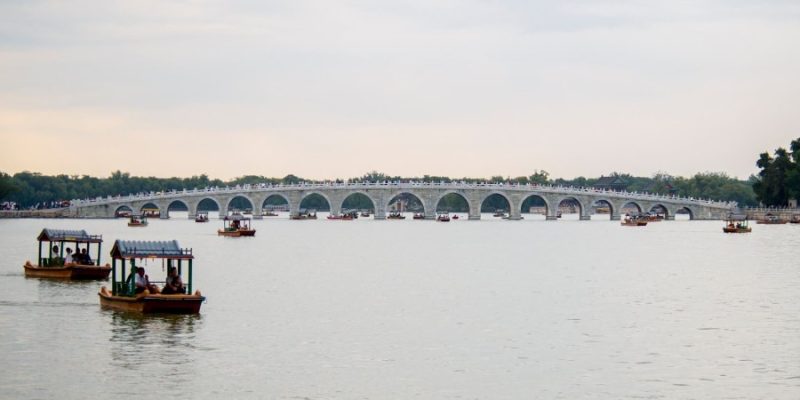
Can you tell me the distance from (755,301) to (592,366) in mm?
→ 14239

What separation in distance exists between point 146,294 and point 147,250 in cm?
181

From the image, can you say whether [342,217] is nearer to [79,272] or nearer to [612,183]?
[612,183]

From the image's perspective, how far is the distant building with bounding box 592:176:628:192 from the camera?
605 ft

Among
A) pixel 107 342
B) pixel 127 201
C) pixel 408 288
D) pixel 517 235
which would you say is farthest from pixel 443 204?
pixel 107 342

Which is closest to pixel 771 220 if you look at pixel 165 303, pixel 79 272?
pixel 79 272

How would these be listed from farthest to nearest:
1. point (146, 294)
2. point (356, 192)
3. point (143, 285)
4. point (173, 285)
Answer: point (356, 192), point (143, 285), point (173, 285), point (146, 294)

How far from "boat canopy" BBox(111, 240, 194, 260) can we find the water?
1.52 metres

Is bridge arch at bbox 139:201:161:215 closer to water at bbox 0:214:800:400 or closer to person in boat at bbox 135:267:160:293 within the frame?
water at bbox 0:214:800:400

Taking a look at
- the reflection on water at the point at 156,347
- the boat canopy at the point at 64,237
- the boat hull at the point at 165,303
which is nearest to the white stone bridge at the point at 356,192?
the boat canopy at the point at 64,237

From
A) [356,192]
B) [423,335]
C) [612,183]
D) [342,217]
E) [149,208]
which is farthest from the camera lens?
[612,183]

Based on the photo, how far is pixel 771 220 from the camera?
11562 centimetres

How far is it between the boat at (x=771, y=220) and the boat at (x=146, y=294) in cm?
9256

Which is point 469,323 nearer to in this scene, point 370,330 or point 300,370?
point 370,330

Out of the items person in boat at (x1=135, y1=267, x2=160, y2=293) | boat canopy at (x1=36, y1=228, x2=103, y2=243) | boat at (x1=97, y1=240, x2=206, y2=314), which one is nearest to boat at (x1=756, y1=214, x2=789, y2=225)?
boat canopy at (x1=36, y1=228, x2=103, y2=243)
